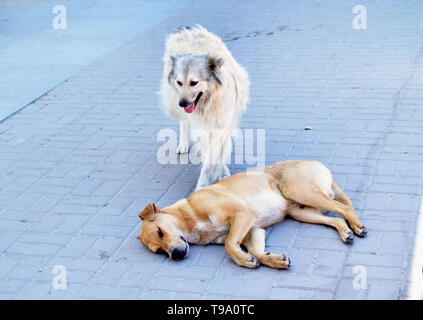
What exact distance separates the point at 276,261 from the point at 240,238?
35 centimetres

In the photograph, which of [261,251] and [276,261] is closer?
[276,261]

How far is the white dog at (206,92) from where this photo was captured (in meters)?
5.70

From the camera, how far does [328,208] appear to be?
4.96 metres

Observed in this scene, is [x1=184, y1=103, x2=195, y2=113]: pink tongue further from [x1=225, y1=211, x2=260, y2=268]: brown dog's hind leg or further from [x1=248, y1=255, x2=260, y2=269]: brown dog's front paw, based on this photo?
[x1=248, y1=255, x2=260, y2=269]: brown dog's front paw

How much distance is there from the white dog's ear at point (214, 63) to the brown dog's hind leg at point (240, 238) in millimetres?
1643

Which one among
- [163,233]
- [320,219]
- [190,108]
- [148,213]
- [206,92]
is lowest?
[320,219]

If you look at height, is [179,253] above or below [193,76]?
below

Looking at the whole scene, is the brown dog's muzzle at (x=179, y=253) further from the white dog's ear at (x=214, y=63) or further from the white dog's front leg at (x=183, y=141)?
the white dog's front leg at (x=183, y=141)

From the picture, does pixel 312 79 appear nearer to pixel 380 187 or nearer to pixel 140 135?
pixel 140 135

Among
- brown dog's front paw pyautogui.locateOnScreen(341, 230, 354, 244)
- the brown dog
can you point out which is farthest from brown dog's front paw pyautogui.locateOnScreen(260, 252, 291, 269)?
brown dog's front paw pyautogui.locateOnScreen(341, 230, 354, 244)

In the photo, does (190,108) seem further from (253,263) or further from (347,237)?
(347,237)

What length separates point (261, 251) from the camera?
15.2 ft

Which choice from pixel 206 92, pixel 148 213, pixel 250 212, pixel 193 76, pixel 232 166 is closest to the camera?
pixel 148 213

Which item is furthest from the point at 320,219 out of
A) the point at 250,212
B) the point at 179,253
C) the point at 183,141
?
the point at 183,141
